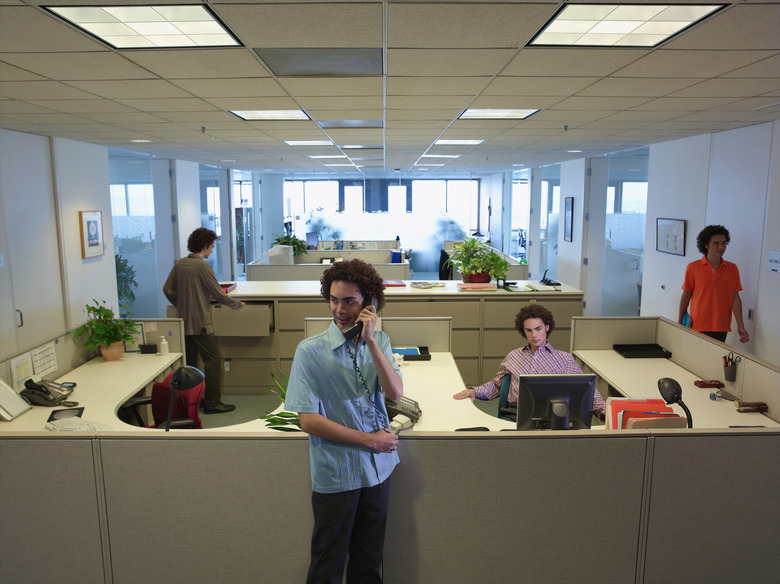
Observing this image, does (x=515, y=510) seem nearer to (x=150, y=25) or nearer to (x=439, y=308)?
(x=150, y=25)

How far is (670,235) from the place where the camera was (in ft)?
21.6

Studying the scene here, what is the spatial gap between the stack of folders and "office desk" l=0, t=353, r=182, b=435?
7.10ft

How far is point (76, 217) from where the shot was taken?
6.20 meters

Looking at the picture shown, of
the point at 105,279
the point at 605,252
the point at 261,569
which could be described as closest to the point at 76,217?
the point at 105,279

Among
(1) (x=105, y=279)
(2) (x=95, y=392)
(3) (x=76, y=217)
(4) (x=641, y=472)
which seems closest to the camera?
(4) (x=641, y=472)

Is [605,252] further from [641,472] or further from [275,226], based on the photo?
[275,226]

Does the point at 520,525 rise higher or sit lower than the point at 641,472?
lower

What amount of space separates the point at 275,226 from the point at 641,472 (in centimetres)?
1463

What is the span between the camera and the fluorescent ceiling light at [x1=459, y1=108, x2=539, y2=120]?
14.4ft

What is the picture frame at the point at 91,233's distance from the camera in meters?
6.28

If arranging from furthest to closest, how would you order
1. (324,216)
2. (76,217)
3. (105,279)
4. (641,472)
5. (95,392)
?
(324,216)
(105,279)
(76,217)
(95,392)
(641,472)

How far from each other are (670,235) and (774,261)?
1.84m

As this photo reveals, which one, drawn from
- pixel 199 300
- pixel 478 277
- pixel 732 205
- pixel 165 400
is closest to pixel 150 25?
pixel 165 400

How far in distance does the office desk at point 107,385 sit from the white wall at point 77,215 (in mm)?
2404
